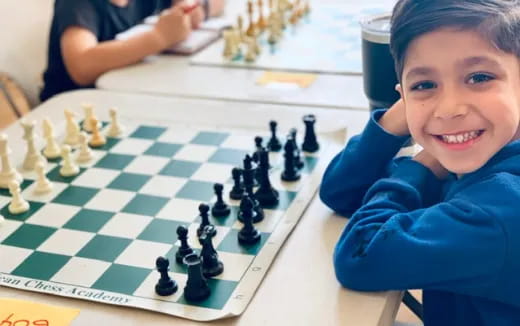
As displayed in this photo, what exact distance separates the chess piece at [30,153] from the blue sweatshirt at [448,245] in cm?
69

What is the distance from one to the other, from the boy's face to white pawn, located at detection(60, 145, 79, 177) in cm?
68

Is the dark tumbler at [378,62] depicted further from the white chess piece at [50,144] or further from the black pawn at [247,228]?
the white chess piece at [50,144]

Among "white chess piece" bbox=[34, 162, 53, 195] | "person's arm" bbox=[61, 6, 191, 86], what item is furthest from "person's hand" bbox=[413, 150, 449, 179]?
"person's arm" bbox=[61, 6, 191, 86]

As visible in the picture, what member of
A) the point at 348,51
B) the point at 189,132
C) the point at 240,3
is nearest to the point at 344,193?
the point at 189,132

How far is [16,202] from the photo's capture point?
3.99ft

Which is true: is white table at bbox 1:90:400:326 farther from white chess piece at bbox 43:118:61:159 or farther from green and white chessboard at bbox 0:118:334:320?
white chess piece at bbox 43:118:61:159

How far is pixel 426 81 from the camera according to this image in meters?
0.95

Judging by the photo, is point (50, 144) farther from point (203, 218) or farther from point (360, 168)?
point (360, 168)

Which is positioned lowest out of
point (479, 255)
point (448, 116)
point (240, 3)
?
point (240, 3)

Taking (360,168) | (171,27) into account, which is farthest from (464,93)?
(171,27)

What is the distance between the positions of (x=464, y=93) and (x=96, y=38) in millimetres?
1400

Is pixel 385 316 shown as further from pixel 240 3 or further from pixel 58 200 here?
pixel 240 3

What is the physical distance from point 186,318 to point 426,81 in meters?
0.45

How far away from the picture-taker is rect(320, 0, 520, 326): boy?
34.4 inches
